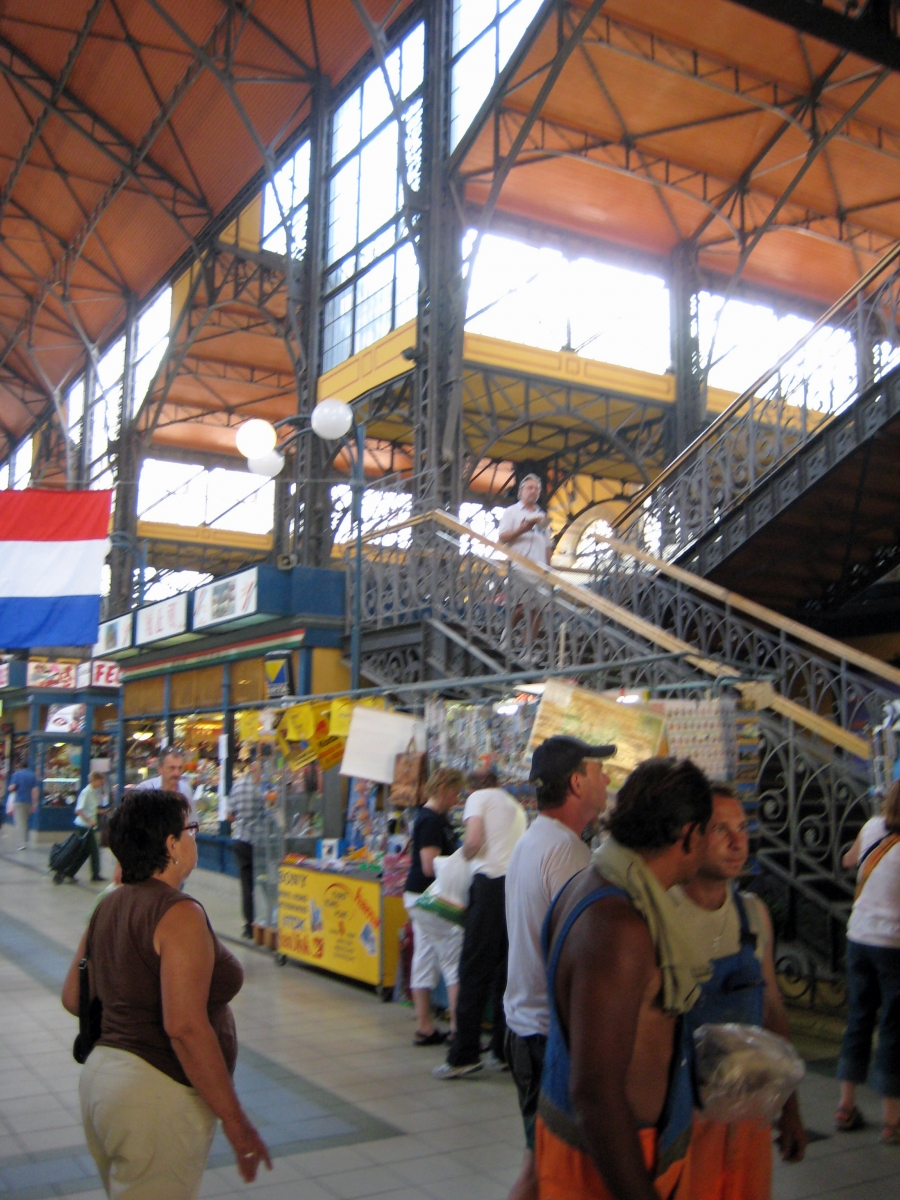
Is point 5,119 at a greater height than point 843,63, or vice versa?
point 5,119

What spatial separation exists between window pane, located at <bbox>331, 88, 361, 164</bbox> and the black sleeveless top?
Result: 1793 cm

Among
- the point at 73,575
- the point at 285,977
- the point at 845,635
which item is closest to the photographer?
the point at 73,575

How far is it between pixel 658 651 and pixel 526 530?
2.16 meters

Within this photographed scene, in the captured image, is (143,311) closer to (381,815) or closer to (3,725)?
(3,725)

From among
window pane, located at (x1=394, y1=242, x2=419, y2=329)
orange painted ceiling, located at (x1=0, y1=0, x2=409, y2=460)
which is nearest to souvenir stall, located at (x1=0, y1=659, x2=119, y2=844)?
orange painted ceiling, located at (x1=0, y1=0, x2=409, y2=460)

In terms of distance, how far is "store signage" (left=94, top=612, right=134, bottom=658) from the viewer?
18.4 meters

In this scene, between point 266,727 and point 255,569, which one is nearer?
point 266,727

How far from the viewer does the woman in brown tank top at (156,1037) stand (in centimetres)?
282

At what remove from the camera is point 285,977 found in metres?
9.02

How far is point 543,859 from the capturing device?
3902 millimetres

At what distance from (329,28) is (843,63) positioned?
8626 millimetres

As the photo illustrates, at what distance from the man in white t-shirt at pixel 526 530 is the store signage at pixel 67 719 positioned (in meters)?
14.6

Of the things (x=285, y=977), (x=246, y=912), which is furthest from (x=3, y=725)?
(x=285, y=977)

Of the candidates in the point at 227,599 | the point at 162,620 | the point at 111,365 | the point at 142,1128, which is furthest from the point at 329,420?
the point at 111,365
